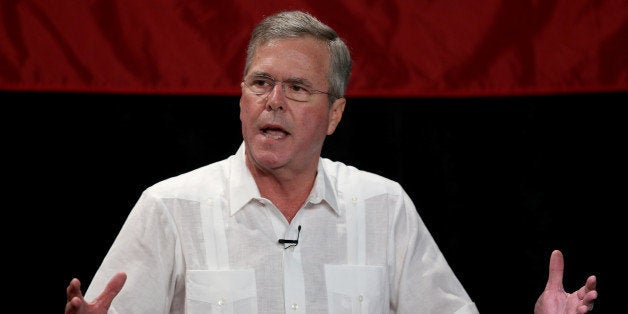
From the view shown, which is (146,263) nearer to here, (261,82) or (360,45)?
(261,82)

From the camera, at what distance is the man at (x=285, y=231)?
2.43m

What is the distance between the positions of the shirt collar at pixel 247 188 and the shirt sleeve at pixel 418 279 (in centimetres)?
18

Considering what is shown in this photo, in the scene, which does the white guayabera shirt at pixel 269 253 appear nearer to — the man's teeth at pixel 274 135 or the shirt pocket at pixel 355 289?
the shirt pocket at pixel 355 289

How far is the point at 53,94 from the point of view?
10.4 feet

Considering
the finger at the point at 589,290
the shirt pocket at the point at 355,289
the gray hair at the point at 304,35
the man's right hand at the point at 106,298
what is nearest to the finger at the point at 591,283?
the finger at the point at 589,290

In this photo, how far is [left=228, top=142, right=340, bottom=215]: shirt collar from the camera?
2520 mm

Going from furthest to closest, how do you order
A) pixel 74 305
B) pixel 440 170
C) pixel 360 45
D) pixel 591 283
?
pixel 440 170 → pixel 360 45 → pixel 591 283 → pixel 74 305

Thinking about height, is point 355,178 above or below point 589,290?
above

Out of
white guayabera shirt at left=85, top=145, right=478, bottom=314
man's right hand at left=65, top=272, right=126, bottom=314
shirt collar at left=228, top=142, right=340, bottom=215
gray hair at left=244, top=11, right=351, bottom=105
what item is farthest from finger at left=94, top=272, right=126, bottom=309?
gray hair at left=244, top=11, right=351, bottom=105

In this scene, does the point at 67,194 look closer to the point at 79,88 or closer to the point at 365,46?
the point at 79,88

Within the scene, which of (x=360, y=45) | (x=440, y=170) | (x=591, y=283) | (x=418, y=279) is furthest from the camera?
(x=440, y=170)

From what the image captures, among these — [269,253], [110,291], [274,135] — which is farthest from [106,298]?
[274,135]

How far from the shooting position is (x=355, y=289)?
2502 mm

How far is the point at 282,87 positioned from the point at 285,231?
0.35 metres
